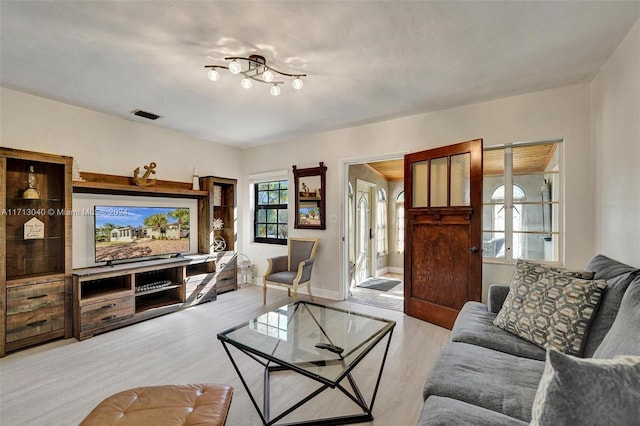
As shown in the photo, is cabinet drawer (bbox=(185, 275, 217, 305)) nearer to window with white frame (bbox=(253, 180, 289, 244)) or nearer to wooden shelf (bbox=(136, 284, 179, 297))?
wooden shelf (bbox=(136, 284, 179, 297))

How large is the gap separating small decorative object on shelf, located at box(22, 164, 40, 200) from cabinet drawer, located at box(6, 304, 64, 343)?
1134 mm

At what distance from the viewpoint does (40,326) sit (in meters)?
2.71

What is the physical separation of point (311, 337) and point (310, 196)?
106 inches

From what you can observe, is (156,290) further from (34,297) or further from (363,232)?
(363,232)

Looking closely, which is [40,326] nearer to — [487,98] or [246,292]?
[246,292]

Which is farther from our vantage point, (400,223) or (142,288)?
(400,223)

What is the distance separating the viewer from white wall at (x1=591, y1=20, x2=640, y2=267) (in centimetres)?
188

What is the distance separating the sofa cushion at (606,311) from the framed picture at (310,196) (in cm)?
314

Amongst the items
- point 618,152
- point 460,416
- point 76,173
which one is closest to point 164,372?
point 460,416

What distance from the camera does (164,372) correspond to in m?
2.25

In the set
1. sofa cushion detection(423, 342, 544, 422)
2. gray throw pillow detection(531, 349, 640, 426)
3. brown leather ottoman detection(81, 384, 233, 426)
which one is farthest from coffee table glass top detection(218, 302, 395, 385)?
gray throw pillow detection(531, 349, 640, 426)

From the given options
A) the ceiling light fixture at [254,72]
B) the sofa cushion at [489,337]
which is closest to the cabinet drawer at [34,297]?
the ceiling light fixture at [254,72]

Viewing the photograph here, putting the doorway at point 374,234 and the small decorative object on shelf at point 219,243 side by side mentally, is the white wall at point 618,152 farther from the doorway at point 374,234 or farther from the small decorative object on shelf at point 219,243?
the small decorative object on shelf at point 219,243

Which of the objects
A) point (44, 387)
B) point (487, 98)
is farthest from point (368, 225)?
point (44, 387)
